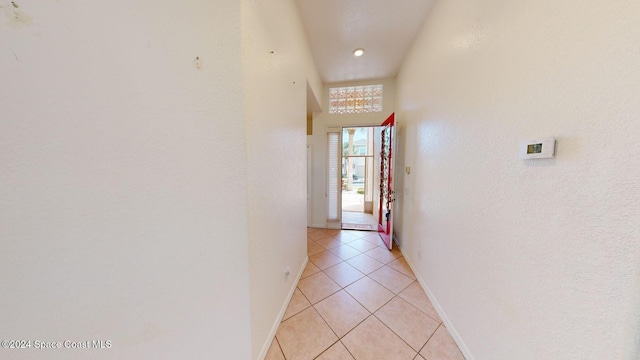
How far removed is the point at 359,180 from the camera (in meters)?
8.44

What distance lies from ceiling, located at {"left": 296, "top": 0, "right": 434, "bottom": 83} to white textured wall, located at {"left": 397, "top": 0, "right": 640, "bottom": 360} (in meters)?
0.69

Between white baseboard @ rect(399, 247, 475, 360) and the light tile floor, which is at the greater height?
white baseboard @ rect(399, 247, 475, 360)

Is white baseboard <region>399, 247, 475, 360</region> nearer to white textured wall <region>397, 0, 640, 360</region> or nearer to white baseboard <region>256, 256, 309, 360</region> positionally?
white textured wall <region>397, 0, 640, 360</region>

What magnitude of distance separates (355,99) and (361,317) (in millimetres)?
3596

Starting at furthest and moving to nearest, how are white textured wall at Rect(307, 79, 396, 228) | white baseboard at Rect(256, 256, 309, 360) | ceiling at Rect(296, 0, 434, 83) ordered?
white textured wall at Rect(307, 79, 396, 228), ceiling at Rect(296, 0, 434, 83), white baseboard at Rect(256, 256, 309, 360)

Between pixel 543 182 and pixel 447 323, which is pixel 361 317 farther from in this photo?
pixel 543 182

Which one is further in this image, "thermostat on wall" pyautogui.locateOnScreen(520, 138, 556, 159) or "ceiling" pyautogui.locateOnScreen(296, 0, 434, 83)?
"ceiling" pyautogui.locateOnScreen(296, 0, 434, 83)

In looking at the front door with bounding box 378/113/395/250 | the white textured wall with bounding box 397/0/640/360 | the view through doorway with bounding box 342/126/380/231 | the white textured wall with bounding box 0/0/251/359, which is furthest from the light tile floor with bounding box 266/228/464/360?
the view through doorway with bounding box 342/126/380/231

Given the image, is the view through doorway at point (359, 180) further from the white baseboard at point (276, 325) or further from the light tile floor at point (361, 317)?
the white baseboard at point (276, 325)

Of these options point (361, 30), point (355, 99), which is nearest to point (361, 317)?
point (361, 30)

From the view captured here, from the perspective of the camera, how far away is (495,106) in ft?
3.80

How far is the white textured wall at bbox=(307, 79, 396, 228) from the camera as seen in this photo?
370cm

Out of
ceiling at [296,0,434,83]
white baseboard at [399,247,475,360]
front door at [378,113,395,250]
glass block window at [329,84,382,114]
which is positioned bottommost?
white baseboard at [399,247,475,360]

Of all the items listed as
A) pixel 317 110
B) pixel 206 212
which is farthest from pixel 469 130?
pixel 317 110
